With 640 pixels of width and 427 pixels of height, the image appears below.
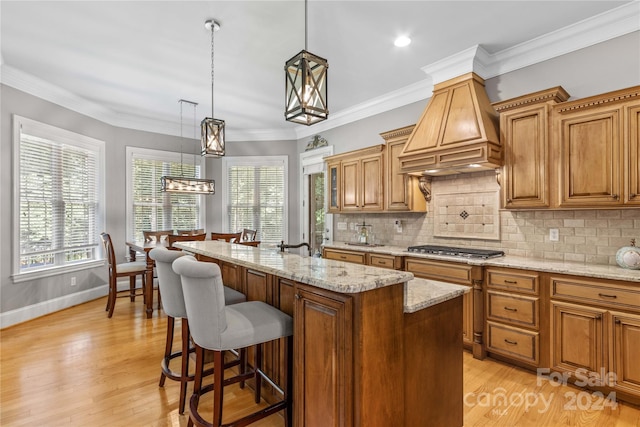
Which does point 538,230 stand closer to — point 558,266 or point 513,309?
point 558,266

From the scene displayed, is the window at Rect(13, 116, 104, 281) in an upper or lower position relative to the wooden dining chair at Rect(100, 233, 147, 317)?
upper

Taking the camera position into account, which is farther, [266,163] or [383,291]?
[266,163]

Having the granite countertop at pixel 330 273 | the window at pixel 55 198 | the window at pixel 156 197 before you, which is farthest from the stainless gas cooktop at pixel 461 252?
the window at pixel 55 198

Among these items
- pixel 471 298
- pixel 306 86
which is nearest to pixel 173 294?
pixel 306 86

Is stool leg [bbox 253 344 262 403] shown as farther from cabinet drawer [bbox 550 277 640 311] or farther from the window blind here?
the window blind

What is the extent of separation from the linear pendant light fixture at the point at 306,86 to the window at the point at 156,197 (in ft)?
15.0

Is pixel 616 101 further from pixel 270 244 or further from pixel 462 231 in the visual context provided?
pixel 270 244

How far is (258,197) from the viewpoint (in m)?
6.47

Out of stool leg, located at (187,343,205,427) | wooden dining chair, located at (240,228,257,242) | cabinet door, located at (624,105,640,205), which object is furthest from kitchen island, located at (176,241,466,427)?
wooden dining chair, located at (240,228,257,242)

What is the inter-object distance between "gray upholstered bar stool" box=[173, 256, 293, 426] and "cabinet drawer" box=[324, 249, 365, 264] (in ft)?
7.92

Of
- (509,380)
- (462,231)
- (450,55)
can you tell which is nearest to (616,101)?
(450,55)

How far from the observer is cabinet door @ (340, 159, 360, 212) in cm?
467

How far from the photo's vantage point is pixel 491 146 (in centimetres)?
299

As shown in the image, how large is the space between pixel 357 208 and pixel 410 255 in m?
1.31
